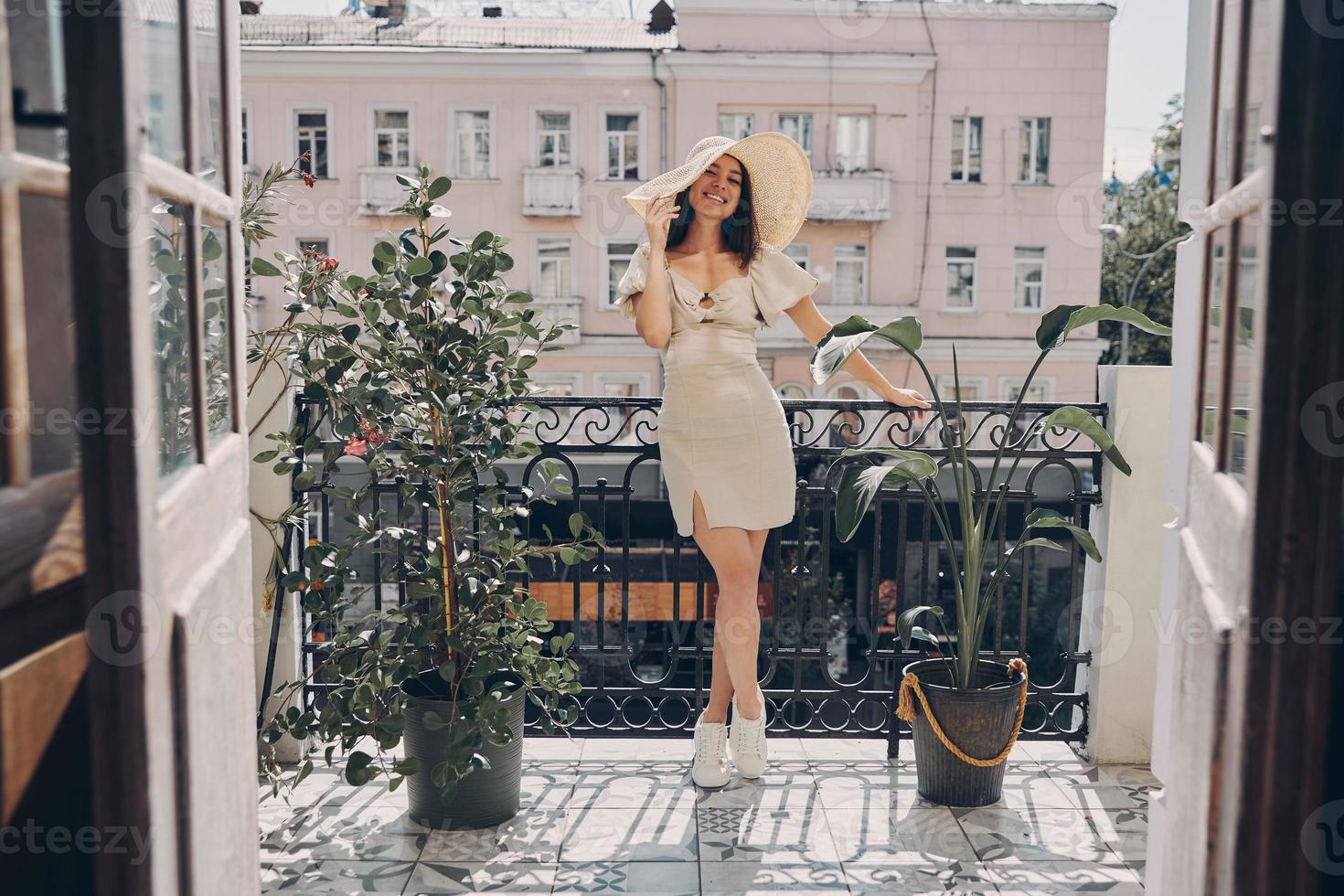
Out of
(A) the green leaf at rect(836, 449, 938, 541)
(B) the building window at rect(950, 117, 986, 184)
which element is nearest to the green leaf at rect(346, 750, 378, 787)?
(A) the green leaf at rect(836, 449, 938, 541)

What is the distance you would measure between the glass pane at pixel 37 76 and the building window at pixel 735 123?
1358cm

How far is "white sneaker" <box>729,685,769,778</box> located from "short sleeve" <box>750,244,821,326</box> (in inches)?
39.4

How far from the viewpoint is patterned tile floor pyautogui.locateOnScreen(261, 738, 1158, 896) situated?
2455 mm

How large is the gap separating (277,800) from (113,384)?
2.07 meters

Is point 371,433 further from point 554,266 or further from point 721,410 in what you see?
point 554,266

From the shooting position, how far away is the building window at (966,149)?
14.7 m

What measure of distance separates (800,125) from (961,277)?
2.85 meters

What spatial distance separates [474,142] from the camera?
14383 mm

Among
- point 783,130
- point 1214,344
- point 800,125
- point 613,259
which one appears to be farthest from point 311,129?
point 1214,344

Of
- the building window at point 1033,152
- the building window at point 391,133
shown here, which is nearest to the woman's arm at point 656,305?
the building window at point 391,133

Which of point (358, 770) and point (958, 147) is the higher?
point (958, 147)

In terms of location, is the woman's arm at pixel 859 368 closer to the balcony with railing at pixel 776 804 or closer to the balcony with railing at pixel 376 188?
the balcony with railing at pixel 776 804

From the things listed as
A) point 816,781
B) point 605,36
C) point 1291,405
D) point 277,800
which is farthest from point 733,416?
point 605,36

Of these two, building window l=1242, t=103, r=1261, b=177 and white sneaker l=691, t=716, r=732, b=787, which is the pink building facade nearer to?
white sneaker l=691, t=716, r=732, b=787
